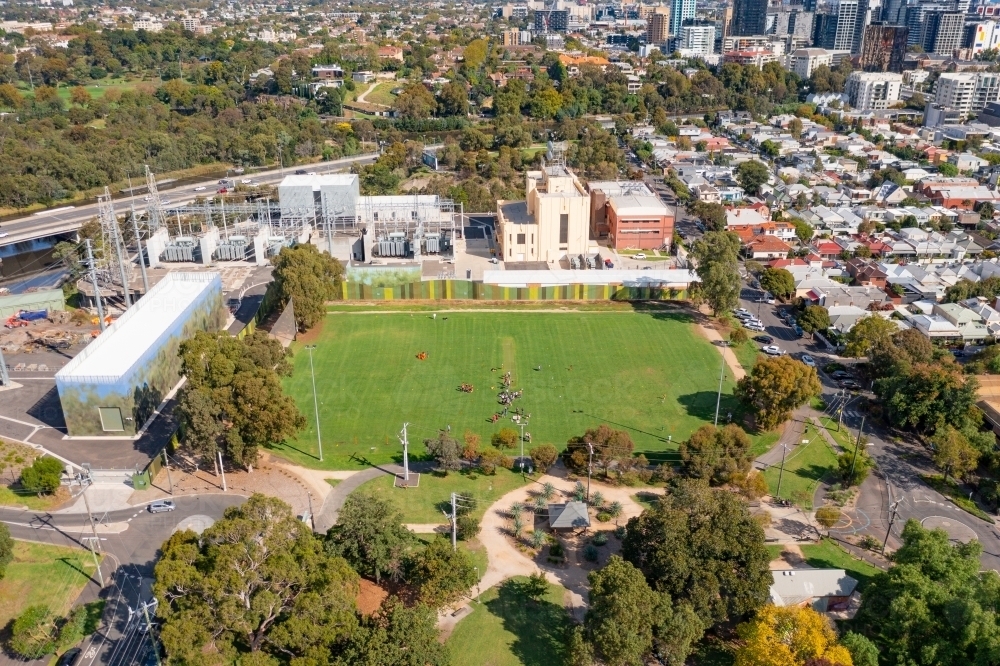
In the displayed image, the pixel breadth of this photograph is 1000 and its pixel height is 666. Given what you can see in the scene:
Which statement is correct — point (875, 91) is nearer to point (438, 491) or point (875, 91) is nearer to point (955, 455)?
point (955, 455)

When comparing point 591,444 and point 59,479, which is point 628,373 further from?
point 59,479

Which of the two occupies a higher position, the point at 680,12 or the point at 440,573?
the point at 680,12

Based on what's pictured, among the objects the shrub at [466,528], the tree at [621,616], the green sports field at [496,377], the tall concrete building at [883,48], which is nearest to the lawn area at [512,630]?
the tree at [621,616]

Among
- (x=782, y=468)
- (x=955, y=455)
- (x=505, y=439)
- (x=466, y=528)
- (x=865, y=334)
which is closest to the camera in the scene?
(x=466, y=528)

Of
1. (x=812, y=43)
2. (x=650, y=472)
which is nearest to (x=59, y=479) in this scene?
(x=650, y=472)

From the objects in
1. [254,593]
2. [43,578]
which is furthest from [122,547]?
[254,593]

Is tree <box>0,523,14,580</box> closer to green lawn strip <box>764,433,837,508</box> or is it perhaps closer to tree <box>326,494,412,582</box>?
tree <box>326,494,412,582</box>

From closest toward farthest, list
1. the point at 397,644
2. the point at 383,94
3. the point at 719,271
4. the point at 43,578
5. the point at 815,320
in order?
the point at 397,644
the point at 43,578
the point at 815,320
the point at 719,271
the point at 383,94

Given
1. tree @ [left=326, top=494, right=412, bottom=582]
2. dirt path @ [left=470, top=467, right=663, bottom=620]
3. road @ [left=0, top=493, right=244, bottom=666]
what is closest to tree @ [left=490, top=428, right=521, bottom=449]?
dirt path @ [left=470, top=467, right=663, bottom=620]
